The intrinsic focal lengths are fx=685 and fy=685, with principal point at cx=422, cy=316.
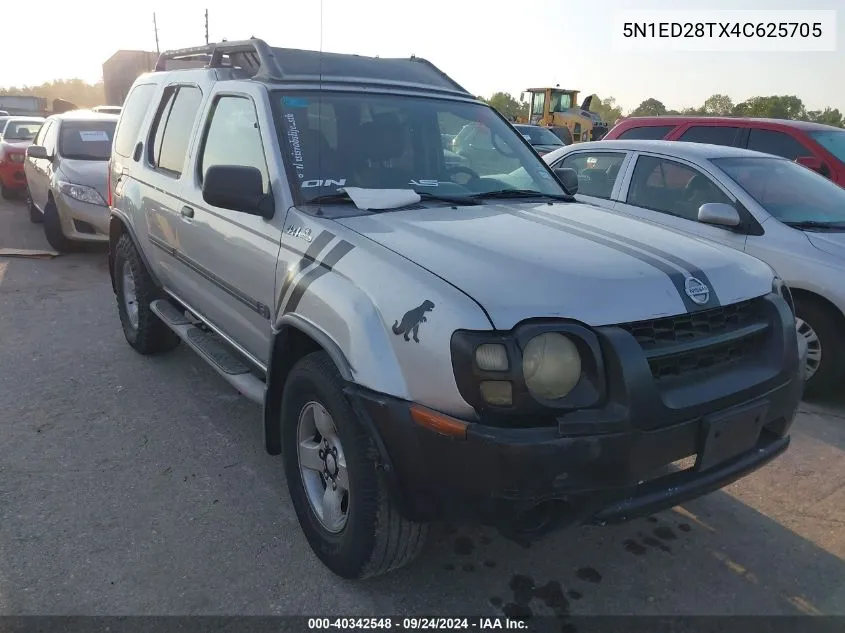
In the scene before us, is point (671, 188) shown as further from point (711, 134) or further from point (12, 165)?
point (12, 165)

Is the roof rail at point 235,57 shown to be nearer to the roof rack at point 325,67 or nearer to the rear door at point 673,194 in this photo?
the roof rack at point 325,67

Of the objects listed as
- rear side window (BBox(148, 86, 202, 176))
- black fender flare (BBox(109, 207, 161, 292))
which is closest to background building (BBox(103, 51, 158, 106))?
black fender flare (BBox(109, 207, 161, 292))

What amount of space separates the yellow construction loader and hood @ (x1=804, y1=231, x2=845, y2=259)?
2102 cm

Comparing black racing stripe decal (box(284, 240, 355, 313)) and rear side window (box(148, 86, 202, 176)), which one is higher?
rear side window (box(148, 86, 202, 176))

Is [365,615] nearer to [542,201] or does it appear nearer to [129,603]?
[129,603]

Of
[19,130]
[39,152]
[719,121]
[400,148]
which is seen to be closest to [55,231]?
[39,152]

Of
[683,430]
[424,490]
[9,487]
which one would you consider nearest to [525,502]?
[424,490]

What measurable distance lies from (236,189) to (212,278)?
96 centimetres

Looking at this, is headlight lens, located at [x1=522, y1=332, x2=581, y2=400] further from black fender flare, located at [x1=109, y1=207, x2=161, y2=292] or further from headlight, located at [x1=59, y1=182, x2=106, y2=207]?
headlight, located at [x1=59, y1=182, x2=106, y2=207]

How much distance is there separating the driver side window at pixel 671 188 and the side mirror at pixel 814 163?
2.31m

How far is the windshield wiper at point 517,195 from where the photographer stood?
3365 millimetres

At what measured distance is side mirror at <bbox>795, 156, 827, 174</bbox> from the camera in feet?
22.4

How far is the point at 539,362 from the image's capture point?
2.12m

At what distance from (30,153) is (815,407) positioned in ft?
30.7
